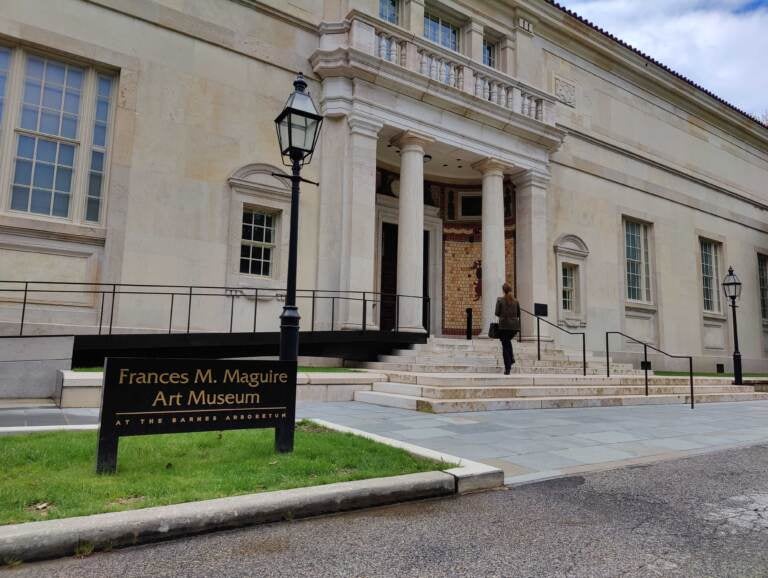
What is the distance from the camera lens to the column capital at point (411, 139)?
601 inches

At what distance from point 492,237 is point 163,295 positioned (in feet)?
31.4

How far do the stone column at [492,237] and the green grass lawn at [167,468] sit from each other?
11.0 meters

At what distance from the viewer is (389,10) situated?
17094 mm

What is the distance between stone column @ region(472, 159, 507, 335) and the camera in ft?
53.1

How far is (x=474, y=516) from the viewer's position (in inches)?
147

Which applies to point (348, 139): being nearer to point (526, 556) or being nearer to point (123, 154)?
point (123, 154)

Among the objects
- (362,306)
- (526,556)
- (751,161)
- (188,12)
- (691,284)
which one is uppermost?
(751,161)

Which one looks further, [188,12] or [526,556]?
[188,12]

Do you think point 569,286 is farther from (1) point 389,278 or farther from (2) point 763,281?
(2) point 763,281

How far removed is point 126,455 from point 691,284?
2385cm

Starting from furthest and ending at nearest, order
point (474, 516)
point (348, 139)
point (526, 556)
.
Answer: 1. point (348, 139)
2. point (474, 516)
3. point (526, 556)

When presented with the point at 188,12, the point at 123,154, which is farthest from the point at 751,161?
the point at 123,154

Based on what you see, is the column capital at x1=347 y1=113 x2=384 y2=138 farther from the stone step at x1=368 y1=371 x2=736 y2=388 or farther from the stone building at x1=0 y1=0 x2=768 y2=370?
the stone step at x1=368 y1=371 x2=736 y2=388

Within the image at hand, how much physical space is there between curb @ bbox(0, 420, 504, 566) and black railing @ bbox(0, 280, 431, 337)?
27.0 ft
